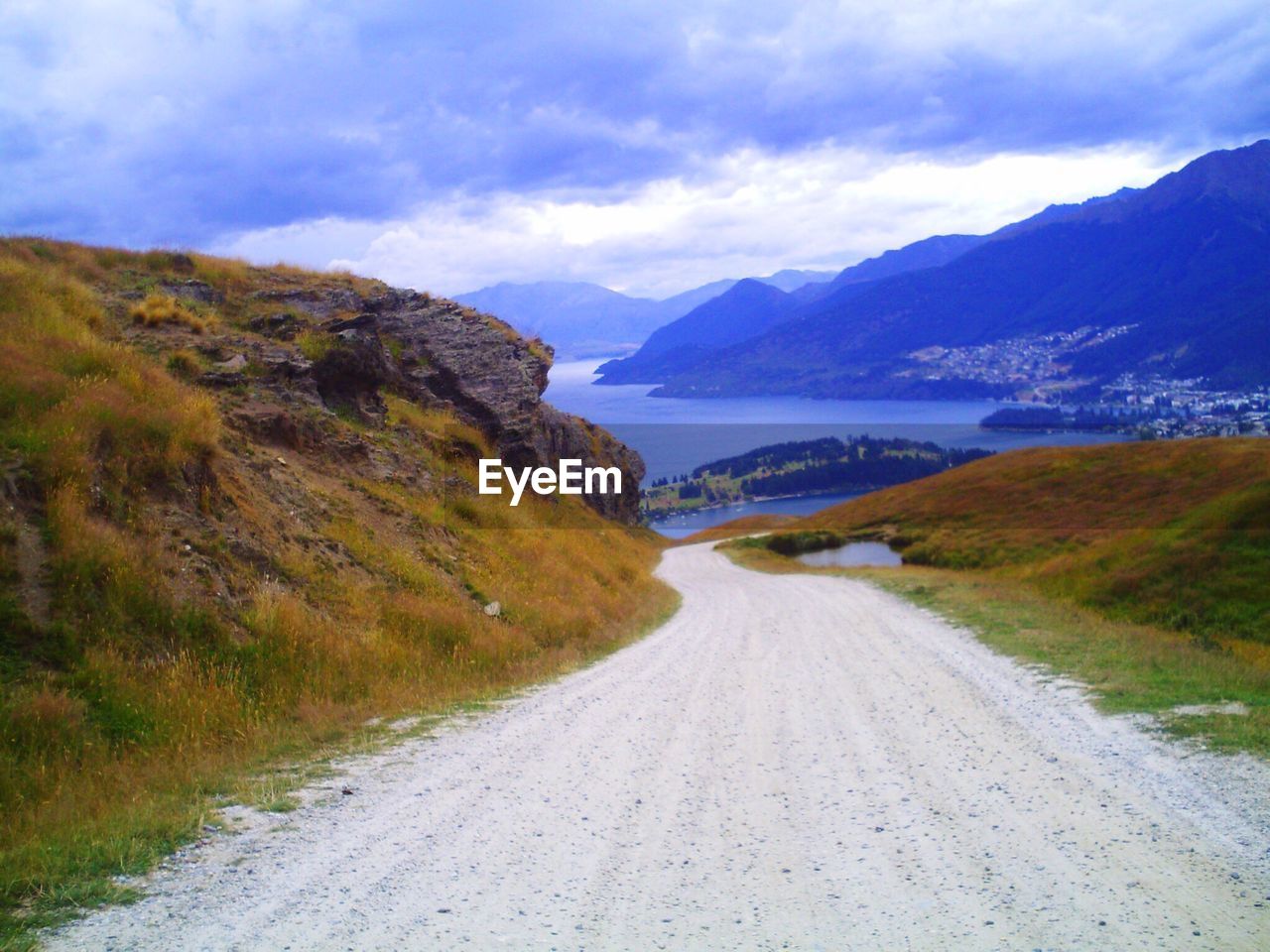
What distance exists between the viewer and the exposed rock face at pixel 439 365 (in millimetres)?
22078

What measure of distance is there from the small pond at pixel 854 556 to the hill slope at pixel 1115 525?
1.20 metres

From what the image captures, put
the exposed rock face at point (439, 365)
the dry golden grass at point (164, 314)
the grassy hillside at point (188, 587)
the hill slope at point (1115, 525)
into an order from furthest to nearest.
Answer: the exposed rock face at point (439, 365)
the hill slope at point (1115, 525)
the dry golden grass at point (164, 314)
the grassy hillside at point (188, 587)

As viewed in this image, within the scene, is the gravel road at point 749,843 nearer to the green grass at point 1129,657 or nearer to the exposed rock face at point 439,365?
the green grass at point 1129,657

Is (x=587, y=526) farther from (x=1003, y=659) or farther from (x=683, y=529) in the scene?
(x=683, y=529)

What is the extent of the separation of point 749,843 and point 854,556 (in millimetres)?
47495

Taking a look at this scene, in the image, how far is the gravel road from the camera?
4516 mm

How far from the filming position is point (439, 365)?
28844mm

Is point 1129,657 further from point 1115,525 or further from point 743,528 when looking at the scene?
point 743,528

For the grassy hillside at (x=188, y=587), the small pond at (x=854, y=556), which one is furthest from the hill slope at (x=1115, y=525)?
the grassy hillside at (x=188, y=587)

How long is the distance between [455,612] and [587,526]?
62.5 feet

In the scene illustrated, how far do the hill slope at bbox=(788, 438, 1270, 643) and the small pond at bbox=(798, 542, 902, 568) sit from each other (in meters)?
1.20

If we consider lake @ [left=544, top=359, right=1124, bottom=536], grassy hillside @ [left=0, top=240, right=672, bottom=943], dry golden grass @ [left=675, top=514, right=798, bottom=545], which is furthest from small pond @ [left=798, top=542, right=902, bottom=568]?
lake @ [left=544, top=359, right=1124, bottom=536]

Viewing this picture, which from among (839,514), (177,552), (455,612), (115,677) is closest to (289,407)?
(455,612)

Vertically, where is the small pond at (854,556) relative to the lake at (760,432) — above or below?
below
